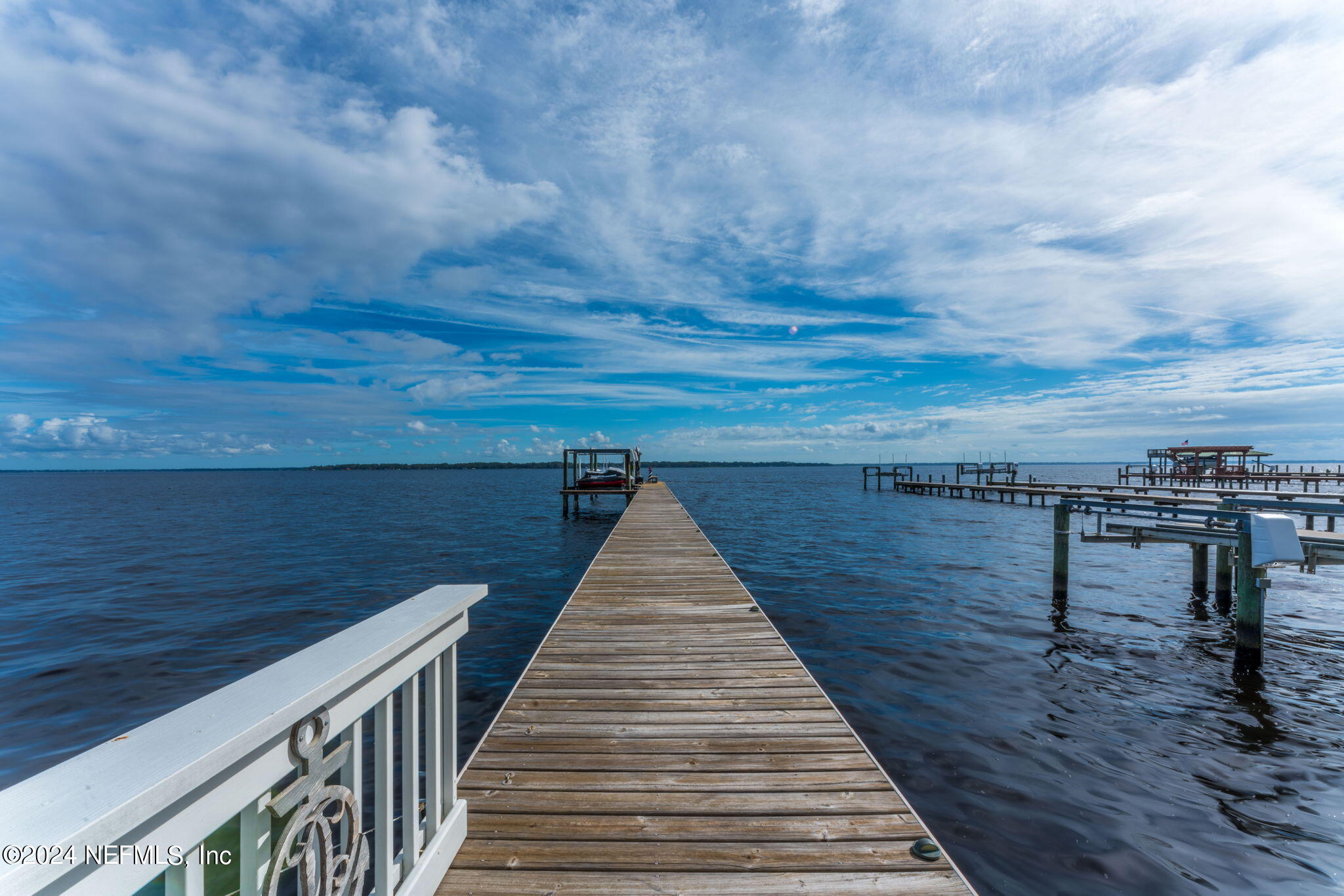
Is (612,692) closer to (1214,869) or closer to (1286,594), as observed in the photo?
(1214,869)

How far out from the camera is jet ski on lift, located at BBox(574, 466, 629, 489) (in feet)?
101

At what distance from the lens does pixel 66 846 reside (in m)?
0.73

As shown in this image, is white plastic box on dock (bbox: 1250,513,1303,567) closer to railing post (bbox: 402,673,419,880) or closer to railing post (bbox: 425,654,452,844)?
railing post (bbox: 425,654,452,844)

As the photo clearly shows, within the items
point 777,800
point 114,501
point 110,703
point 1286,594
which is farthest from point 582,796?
point 114,501

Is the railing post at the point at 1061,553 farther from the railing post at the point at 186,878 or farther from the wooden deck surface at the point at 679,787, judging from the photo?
the railing post at the point at 186,878

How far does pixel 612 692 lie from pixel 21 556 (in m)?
26.0

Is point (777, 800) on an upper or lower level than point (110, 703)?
upper

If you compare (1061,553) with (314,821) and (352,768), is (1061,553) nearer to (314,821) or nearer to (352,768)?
(352,768)

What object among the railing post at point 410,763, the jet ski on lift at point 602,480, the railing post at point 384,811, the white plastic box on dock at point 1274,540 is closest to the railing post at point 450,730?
the railing post at point 410,763

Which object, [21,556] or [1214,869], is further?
[21,556]

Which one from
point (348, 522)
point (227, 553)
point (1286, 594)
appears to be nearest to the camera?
point (1286, 594)

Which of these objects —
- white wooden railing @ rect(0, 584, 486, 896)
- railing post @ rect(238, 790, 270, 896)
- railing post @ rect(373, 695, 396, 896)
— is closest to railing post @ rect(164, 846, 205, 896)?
white wooden railing @ rect(0, 584, 486, 896)

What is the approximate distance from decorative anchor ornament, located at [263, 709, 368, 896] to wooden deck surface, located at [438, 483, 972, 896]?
95cm

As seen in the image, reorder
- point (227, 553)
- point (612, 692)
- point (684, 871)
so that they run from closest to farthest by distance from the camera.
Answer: point (684, 871), point (612, 692), point (227, 553)
